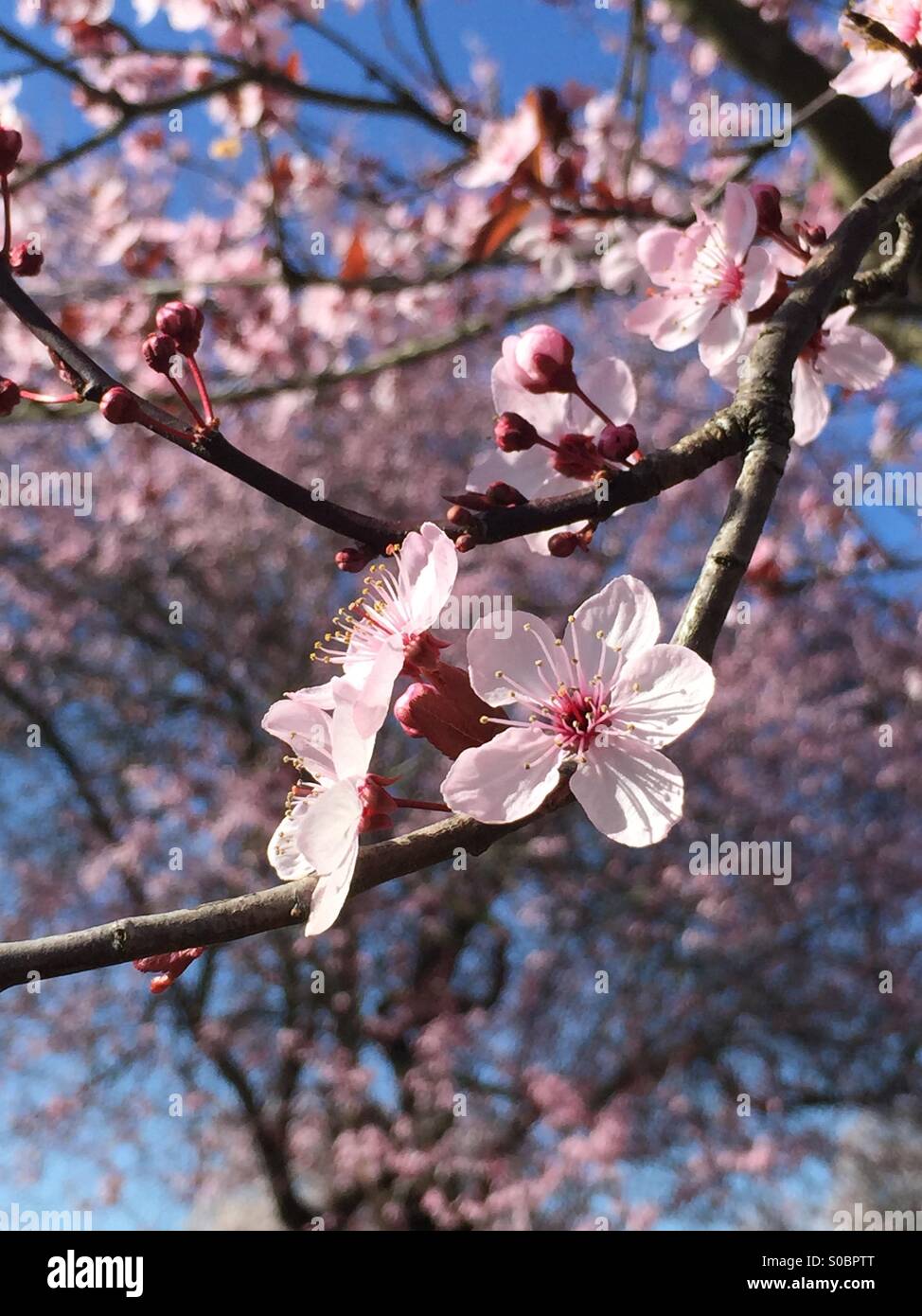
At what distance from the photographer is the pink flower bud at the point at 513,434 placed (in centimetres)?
86

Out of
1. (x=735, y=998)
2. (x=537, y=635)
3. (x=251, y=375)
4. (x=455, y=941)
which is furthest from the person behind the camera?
(x=455, y=941)

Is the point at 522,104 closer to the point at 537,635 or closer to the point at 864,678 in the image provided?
the point at 537,635

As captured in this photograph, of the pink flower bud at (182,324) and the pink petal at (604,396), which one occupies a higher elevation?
the pink petal at (604,396)

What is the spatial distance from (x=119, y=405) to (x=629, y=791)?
0.44 m

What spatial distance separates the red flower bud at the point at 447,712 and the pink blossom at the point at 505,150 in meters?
2.04

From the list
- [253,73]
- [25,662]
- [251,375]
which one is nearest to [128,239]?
[251,375]

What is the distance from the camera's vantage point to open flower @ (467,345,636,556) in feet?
3.27

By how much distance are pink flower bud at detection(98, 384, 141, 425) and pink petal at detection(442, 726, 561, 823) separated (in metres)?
0.33

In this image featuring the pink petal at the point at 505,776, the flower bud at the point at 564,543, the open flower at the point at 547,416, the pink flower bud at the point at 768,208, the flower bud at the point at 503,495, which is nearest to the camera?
the pink petal at the point at 505,776

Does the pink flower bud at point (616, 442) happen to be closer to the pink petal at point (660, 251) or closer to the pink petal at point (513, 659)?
the pink petal at point (513, 659)

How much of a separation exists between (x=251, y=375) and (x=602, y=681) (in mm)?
3973

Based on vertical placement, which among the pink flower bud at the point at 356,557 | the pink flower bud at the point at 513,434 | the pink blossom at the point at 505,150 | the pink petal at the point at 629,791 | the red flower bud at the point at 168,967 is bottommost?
the red flower bud at the point at 168,967

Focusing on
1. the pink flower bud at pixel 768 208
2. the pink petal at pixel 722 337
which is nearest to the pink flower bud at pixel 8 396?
the pink petal at pixel 722 337

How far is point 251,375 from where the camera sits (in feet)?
14.7
